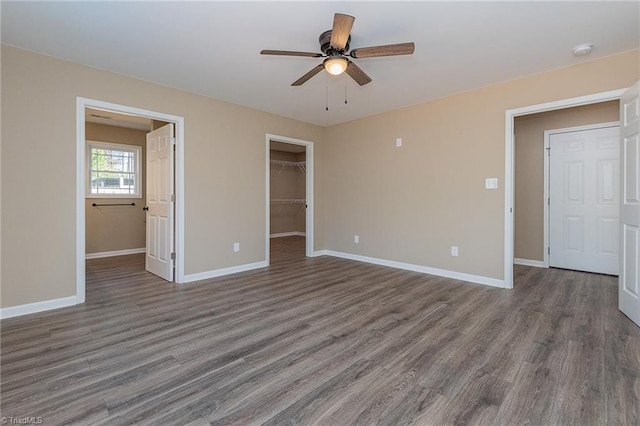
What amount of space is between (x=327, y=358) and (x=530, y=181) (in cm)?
462

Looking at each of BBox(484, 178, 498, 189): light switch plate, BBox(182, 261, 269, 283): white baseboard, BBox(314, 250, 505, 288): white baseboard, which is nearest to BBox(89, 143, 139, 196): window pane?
BBox(182, 261, 269, 283): white baseboard

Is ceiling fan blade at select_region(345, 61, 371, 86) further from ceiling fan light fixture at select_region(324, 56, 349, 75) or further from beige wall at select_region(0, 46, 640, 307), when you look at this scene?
beige wall at select_region(0, 46, 640, 307)

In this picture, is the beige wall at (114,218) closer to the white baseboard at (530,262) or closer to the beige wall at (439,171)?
the beige wall at (439,171)

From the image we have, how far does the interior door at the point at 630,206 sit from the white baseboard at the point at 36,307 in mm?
5352

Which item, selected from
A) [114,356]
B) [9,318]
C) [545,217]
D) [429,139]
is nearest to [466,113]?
[429,139]

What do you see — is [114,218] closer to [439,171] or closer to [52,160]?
[52,160]

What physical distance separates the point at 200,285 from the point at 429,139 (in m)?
3.78

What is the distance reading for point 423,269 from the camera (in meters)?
4.46

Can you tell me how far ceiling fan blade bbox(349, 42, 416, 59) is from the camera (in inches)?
88.1

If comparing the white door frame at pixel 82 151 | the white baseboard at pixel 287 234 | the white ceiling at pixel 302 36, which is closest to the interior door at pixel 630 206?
the white ceiling at pixel 302 36

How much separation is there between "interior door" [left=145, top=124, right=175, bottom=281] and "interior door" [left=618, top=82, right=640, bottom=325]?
16.0 ft

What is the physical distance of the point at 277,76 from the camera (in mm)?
3406

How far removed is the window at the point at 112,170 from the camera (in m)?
5.57

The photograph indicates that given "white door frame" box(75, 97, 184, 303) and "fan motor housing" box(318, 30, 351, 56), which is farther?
"white door frame" box(75, 97, 184, 303)
